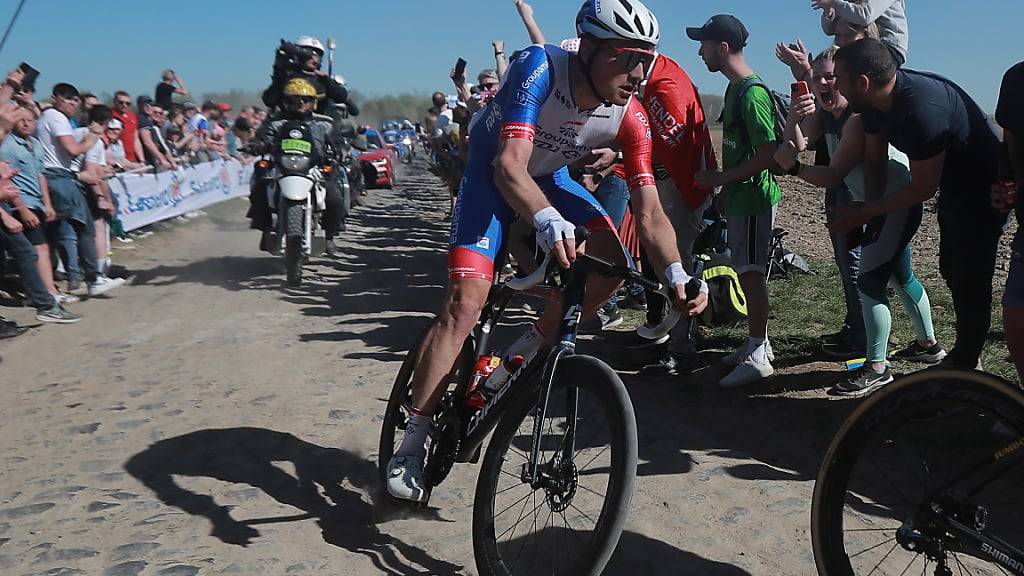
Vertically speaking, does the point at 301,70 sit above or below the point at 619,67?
above

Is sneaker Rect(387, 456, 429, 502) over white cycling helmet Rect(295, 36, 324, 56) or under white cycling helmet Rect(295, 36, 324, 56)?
under

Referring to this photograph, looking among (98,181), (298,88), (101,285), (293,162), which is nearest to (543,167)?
(293,162)

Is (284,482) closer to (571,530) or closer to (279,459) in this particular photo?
(279,459)

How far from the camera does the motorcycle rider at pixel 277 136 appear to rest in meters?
10.1

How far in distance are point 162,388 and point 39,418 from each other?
778 mm

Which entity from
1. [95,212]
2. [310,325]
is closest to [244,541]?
[310,325]

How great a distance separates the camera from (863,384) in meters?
5.28

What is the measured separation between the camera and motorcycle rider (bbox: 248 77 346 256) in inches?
399

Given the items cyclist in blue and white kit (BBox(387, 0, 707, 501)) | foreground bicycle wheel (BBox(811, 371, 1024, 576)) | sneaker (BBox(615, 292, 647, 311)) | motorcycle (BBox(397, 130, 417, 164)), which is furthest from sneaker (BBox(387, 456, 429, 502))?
motorcycle (BBox(397, 130, 417, 164))

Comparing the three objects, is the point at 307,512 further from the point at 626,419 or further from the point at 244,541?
the point at 626,419

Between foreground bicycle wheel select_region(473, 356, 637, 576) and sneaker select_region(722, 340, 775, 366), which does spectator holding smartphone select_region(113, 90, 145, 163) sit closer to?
sneaker select_region(722, 340, 775, 366)

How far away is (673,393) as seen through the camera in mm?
5914

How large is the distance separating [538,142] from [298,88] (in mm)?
6982

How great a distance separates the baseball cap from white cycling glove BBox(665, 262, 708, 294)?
117 inches
